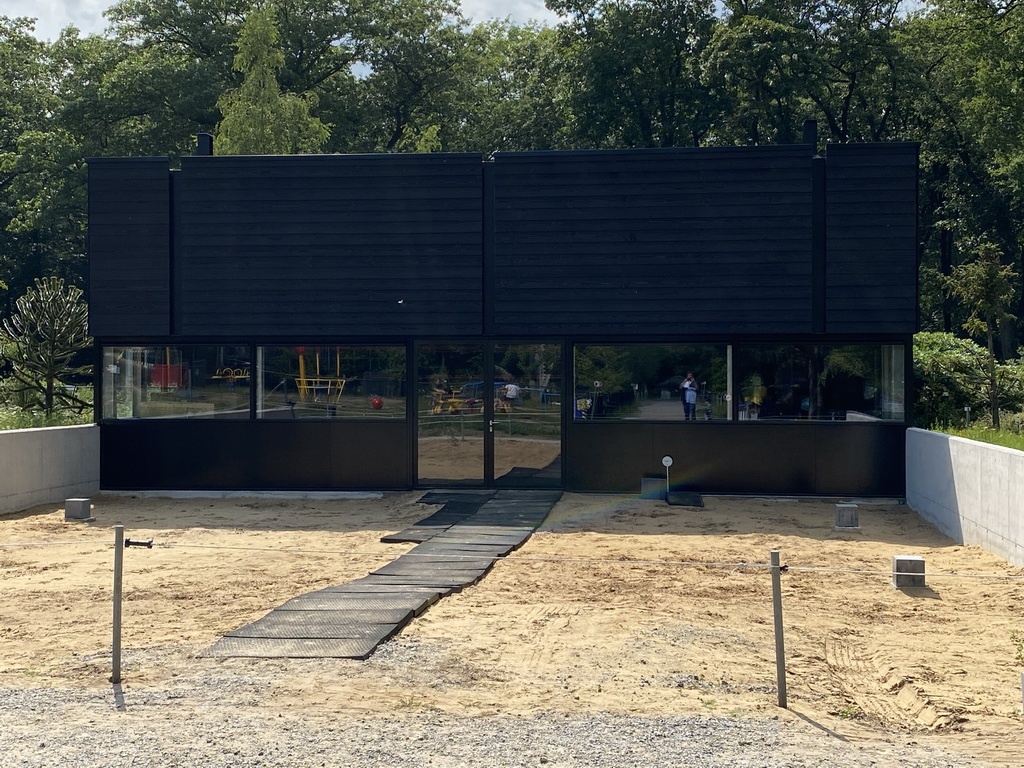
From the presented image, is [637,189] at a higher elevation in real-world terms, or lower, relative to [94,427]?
higher

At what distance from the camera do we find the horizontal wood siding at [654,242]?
15352 mm

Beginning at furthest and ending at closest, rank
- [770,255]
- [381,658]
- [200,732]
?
[770,255] < [381,658] < [200,732]

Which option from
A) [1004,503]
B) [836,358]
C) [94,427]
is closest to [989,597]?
[1004,503]

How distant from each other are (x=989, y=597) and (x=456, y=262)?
8971mm

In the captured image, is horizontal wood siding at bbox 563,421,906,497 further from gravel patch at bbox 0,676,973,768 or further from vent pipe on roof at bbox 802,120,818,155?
gravel patch at bbox 0,676,973,768

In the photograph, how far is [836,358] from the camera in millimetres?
15422

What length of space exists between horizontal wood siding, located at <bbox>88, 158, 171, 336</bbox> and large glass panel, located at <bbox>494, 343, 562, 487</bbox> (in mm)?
5179

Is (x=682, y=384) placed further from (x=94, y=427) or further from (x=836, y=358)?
(x=94, y=427)

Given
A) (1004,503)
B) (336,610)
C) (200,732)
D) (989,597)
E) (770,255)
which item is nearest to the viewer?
(200,732)

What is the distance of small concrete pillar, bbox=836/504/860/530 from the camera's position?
13133 millimetres

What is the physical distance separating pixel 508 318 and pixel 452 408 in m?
1.60

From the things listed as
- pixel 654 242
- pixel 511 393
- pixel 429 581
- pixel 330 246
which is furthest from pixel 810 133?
pixel 429 581

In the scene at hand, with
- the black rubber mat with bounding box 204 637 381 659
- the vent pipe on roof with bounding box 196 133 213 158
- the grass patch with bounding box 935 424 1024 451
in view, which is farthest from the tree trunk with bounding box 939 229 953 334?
the black rubber mat with bounding box 204 637 381 659

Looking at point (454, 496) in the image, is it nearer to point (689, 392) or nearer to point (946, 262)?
point (689, 392)
